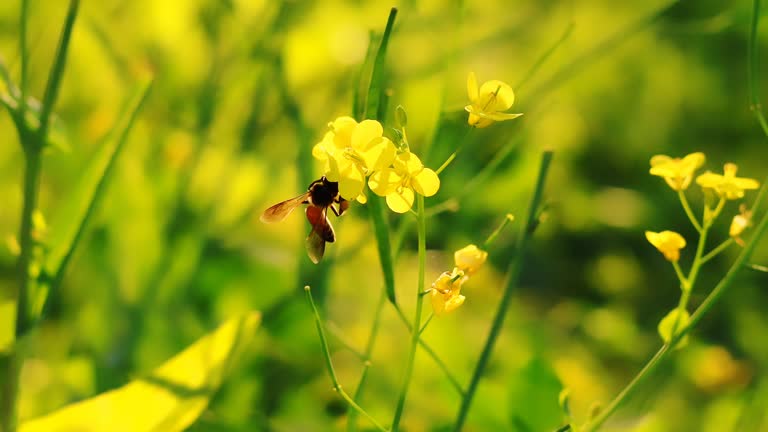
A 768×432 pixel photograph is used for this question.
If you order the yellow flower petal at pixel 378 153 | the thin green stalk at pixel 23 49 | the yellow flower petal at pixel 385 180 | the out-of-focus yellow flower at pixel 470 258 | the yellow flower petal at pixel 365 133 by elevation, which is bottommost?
the out-of-focus yellow flower at pixel 470 258

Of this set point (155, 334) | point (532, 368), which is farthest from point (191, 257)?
point (532, 368)

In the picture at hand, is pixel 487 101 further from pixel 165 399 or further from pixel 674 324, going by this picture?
pixel 165 399

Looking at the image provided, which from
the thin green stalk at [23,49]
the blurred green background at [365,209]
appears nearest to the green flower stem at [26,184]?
the thin green stalk at [23,49]

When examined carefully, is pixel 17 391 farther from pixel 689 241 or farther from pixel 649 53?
pixel 649 53

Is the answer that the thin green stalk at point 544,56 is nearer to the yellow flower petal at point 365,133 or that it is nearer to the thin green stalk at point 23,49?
the yellow flower petal at point 365,133

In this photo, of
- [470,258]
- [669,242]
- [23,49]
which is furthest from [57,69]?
[669,242]

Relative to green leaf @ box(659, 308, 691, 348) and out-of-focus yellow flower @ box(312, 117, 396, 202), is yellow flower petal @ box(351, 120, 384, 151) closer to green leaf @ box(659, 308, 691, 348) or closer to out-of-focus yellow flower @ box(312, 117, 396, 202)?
out-of-focus yellow flower @ box(312, 117, 396, 202)
